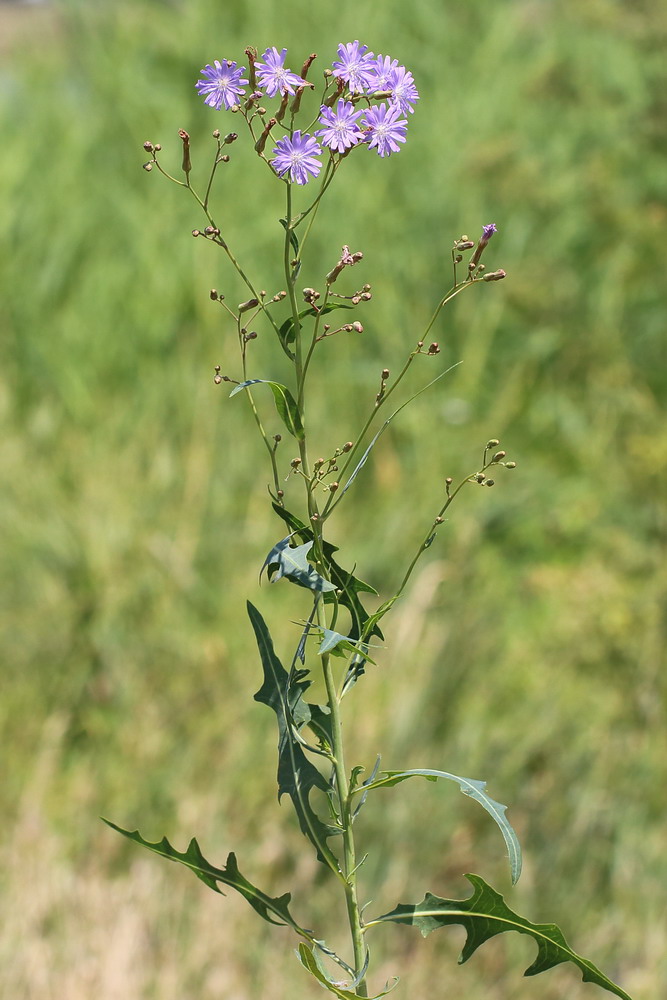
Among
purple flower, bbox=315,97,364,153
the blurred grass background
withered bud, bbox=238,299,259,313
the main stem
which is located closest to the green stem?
the main stem

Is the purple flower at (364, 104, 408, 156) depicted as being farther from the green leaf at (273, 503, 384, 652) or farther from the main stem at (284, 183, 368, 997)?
the green leaf at (273, 503, 384, 652)

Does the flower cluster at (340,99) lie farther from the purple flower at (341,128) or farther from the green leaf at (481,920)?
the green leaf at (481,920)

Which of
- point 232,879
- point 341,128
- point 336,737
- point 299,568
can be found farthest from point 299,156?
point 232,879

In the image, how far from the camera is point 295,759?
869 millimetres

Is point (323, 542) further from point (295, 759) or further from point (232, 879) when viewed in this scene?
point (232, 879)

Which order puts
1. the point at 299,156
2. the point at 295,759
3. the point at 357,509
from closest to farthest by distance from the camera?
the point at 299,156
the point at 295,759
the point at 357,509

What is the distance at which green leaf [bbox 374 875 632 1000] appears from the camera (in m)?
0.85

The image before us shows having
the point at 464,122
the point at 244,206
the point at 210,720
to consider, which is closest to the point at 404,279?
the point at 244,206

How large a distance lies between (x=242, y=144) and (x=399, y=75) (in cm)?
527

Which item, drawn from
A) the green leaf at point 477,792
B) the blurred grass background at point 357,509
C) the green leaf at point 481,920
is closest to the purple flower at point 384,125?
the green leaf at point 477,792

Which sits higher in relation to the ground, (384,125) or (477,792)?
(384,125)

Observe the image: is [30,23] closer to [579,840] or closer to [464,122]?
[464,122]

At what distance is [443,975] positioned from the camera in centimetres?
314

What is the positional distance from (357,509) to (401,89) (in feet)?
14.4
